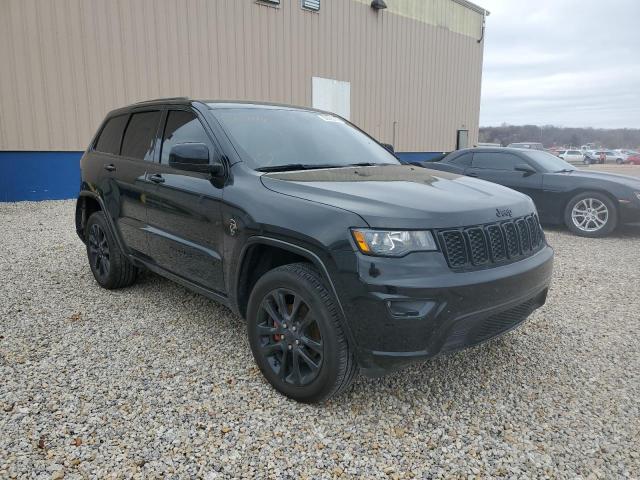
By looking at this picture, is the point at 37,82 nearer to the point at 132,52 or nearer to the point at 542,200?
the point at 132,52

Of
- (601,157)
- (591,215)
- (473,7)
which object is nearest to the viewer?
(591,215)

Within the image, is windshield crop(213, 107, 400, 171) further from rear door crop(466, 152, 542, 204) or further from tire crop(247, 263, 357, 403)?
rear door crop(466, 152, 542, 204)

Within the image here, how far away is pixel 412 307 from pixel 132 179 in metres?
2.74

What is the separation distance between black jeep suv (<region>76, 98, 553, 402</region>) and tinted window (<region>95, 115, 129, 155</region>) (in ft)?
2.10

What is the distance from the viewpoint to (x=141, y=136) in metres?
4.05

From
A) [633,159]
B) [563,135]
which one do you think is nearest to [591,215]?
[633,159]

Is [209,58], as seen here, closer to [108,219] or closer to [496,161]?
[496,161]

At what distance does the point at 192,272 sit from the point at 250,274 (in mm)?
636

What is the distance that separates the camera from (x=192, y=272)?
338cm

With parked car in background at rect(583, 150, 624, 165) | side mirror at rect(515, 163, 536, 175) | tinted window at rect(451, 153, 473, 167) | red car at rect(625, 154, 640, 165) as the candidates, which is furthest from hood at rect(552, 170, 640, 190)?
red car at rect(625, 154, 640, 165)

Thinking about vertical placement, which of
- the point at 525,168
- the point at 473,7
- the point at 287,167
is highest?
the point at 473,7

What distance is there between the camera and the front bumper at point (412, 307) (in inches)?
88.3

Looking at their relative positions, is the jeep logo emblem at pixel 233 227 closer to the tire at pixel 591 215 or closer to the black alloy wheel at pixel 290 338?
the black alloy wheel at pixel 290 338

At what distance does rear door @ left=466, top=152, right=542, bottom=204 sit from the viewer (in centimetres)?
807
